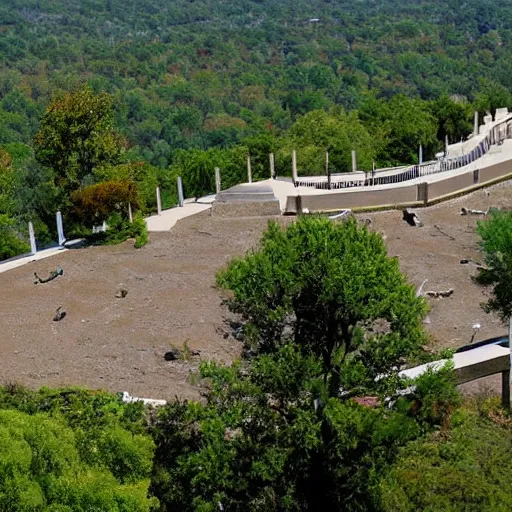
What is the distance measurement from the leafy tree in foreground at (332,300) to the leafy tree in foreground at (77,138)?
1724 centimetres

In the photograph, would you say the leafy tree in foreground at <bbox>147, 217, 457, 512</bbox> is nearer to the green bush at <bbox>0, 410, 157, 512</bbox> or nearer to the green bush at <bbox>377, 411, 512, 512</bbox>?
the green bush at <bbox>377, 411, 512, 512</bbox>

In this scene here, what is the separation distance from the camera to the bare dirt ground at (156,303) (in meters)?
15.2

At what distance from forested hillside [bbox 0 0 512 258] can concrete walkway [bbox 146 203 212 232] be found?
257cm

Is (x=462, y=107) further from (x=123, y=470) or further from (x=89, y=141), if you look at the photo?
(x=123, y=470)

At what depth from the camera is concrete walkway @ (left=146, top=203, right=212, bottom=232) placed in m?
24.0

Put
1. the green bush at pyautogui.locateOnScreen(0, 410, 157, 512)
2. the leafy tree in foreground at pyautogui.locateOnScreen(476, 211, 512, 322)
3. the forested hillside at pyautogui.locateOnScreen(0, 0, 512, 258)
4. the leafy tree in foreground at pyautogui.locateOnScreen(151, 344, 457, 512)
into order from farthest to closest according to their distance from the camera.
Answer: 1. the forested hillside at pyautogui.locateOnScreen(0, 0, 512, 258)
2. the leafy tree in foreground at pyautogui.locateOnScreen(476, 211, 512, 322)
3. the leafy tree in foreground at pyautogui.locateOnScreen(151, 344, 457, 512)
4. the green bush at pyautogui.locateOnScreen(0, 410, 157, 512)

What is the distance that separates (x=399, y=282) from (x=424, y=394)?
1.37 m

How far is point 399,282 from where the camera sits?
35.9ft

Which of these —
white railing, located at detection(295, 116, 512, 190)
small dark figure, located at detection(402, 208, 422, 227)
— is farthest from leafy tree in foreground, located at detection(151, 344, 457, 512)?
white railing, located at detection(295, 116, 512, 190)

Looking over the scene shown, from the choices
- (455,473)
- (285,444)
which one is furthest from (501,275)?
(285,444)

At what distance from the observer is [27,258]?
22.0 meters

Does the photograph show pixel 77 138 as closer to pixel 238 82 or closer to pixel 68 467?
pixel 68 467

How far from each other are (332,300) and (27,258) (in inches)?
509

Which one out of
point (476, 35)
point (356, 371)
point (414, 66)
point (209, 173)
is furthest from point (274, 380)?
point (476, 35)
